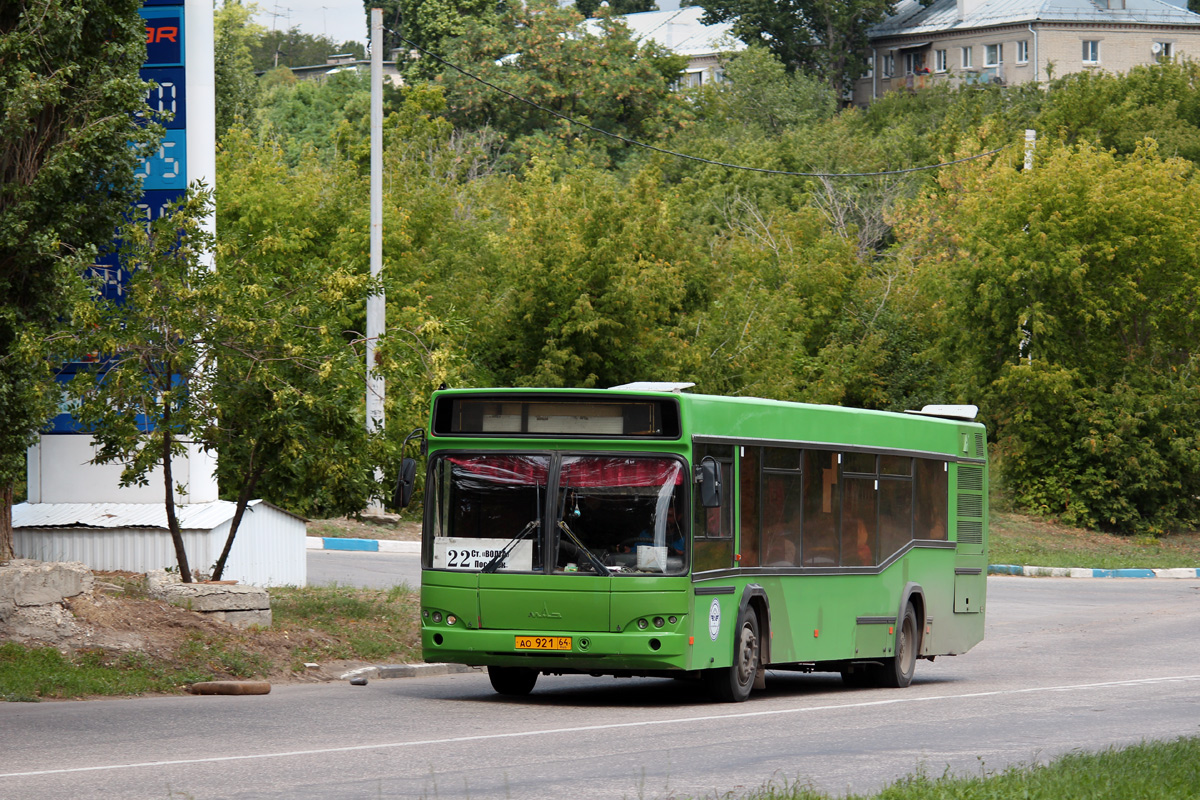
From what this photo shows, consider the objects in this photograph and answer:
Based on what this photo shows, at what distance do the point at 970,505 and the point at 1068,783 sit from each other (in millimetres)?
10308

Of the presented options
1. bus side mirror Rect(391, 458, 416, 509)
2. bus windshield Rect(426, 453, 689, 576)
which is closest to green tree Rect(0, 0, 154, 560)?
bus side mirror Rect(391, 458, 416, 509)

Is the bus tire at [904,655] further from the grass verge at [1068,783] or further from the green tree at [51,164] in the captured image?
the green tree at [51,164]

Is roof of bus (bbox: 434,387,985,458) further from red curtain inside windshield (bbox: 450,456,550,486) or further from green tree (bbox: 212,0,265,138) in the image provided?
green tree (bbox: 212,0,265,138)

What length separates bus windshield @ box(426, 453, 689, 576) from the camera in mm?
13586

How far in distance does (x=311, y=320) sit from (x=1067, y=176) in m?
32.1

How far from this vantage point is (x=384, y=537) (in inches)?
1287

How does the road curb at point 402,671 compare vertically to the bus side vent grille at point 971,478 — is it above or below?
below

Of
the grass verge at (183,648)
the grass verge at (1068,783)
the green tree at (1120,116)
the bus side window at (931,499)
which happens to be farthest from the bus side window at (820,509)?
the green tree at (1120,116)

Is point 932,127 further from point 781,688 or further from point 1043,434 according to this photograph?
point 781,688

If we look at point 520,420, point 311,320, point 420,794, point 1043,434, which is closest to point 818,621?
point 520,420

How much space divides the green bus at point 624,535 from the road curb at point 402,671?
179 centimetres

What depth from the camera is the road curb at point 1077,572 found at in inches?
1438

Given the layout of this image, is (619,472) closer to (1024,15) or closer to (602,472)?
(602,472)

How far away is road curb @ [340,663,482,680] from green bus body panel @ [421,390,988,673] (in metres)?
2.40
